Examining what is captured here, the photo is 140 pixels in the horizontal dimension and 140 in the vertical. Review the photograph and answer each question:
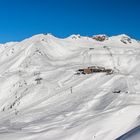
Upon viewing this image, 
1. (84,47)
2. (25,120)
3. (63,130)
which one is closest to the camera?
(63,130)

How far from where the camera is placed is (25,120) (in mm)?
44719

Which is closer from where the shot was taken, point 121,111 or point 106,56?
point 121,111

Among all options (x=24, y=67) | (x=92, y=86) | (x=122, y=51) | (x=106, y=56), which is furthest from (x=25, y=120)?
(x=122, y=51)

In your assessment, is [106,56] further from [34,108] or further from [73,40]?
[34,108]

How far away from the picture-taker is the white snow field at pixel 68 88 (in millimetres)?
27625

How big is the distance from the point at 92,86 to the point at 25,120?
14870mm

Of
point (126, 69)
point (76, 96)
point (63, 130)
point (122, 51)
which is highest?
point (122, 51)

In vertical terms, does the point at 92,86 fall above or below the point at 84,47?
below

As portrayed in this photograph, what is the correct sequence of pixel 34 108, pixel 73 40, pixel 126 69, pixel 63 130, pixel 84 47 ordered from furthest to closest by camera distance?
pixel 73 40 < pixel 84 47 < pixel 126 69 < pixel 34 108 < pixel 63 130

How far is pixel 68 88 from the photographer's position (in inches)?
2229

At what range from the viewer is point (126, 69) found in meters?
66.9

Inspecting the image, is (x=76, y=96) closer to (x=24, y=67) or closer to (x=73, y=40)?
(x=24, y=67)

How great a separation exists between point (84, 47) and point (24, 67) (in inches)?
608

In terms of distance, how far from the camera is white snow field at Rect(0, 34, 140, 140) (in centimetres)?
2762
